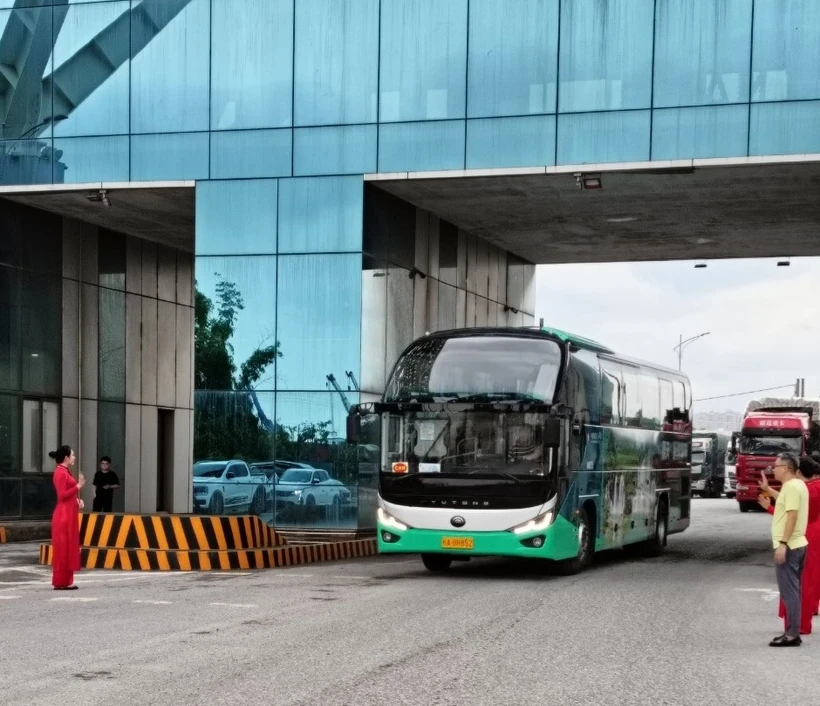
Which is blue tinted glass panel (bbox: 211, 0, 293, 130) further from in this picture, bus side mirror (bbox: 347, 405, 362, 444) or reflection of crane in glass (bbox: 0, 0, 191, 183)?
bus side mirror (bbox: 347, 405, 362, 444)

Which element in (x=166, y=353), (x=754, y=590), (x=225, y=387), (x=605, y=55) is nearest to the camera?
(x=754, y=590)

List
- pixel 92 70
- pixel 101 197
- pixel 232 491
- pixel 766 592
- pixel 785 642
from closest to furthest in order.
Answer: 1. pixel 785 642
2. pixel 766 592
3. pixel 232 491
4. pixel 92 70
5. pixel 101 197

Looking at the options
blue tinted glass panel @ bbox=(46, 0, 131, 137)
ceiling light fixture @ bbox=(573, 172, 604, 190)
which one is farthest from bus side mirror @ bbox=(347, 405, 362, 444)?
blue tinted glass panel @ bbox=(46, 0, 131, 137)

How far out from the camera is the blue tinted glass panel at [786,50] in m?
23.4

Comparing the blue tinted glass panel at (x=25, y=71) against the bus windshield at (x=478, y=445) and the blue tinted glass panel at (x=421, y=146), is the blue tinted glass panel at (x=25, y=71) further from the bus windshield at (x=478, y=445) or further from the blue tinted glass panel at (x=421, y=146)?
the bus windshield at (x=478, y=445)

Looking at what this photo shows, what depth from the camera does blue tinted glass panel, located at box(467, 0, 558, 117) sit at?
2489 cm

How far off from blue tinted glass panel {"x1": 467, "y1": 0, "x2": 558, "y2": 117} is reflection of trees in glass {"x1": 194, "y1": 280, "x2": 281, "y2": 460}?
20.5 feet

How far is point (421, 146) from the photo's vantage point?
2545 centimetres

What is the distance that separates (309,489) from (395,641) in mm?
14711

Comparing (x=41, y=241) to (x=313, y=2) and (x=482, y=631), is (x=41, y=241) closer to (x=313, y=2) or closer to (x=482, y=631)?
(x=313, y=2)

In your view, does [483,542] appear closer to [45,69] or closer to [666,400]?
[666,400]

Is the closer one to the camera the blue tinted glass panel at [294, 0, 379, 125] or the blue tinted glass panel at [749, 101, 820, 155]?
the blue tinted glass panel at [749, 101, 820, 155]

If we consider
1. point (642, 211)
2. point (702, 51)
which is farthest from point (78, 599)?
point (642, 211)

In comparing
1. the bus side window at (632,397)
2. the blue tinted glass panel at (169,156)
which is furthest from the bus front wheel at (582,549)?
the blue tinted glass panel at (169,156)
